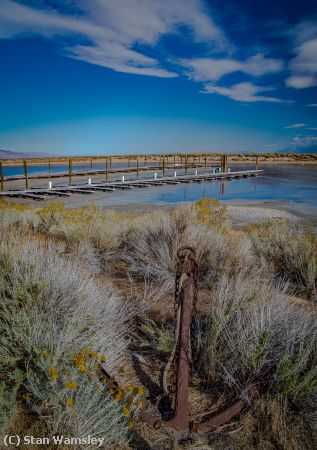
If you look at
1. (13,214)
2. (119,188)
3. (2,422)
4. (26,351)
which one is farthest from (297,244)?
(119,188)

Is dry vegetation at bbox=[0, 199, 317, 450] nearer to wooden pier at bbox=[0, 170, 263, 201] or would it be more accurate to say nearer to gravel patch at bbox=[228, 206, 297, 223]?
gravel patch at bbox=[228, 206, 297, 223]

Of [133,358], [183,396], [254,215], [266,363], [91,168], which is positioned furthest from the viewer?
[91,168]

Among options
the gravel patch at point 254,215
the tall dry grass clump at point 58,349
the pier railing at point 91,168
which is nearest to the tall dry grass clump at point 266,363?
the tall dry grass clump at point 58,349

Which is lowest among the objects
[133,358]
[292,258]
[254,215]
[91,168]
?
[254,215]

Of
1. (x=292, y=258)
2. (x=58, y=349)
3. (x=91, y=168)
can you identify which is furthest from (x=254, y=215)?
(x=91, y=168)

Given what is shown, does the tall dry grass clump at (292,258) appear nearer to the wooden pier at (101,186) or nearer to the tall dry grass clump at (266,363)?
the tall dry grass clump at (266,363)

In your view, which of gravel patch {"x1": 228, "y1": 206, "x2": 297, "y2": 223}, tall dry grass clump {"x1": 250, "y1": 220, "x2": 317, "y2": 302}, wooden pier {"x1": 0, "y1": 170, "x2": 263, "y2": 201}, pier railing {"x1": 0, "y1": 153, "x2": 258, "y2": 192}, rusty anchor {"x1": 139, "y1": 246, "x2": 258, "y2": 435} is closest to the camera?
rusty anchor {"x1": 139, "y1": 246, "x2": 258, "y2": 435}

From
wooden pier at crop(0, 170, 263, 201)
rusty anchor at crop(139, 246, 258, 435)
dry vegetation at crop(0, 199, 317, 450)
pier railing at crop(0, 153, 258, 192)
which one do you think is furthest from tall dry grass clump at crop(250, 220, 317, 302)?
pier railing at crop(0, 153, 258, 192)

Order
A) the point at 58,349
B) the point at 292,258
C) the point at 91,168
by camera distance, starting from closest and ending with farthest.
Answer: the point at 58,349 < the point at 292,258 < the point at 91,168

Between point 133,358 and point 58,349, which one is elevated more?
point 58,349

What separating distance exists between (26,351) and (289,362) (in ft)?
7.39

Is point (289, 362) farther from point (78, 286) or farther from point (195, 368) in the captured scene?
point (78, 286)

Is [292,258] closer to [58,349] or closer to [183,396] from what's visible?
[183,396]

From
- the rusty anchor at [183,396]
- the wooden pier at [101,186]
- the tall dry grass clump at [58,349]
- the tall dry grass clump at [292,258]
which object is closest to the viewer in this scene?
the tall dry grass clump at [58,349]
